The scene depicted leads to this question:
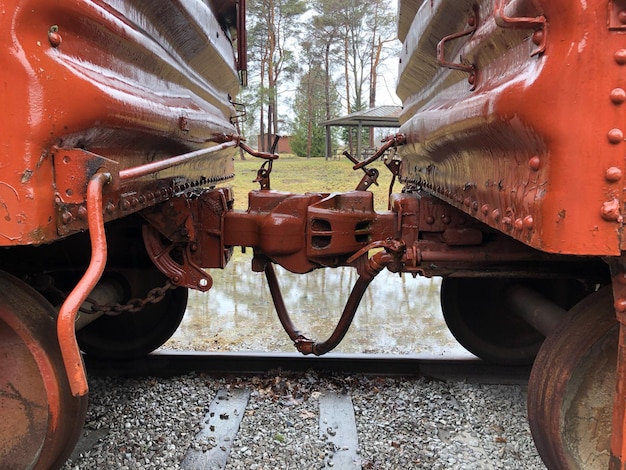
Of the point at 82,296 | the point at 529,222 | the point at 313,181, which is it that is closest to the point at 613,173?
the point at 529,222

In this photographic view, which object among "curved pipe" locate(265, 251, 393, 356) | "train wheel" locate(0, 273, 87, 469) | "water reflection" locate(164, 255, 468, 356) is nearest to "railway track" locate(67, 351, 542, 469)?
"curved pipe" locate(265, 251, 393, 356)

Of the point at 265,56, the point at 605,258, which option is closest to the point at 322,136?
the point at 265,56

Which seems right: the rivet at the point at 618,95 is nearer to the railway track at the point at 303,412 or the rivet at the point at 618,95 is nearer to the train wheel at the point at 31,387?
the train wheel at the point at 31,387

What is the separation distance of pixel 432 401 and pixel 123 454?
178 centimetres

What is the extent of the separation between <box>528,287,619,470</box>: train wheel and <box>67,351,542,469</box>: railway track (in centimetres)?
100

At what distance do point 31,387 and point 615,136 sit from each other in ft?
5.89

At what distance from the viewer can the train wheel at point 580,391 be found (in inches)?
69.0

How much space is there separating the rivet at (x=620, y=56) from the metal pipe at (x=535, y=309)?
141 centimetres

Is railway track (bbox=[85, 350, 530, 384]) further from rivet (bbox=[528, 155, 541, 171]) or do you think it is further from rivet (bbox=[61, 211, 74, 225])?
rivet (bbox=[528, 155, 541, 171])

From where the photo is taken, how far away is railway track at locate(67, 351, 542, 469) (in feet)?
9.09

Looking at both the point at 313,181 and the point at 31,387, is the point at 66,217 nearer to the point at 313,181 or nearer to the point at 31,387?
the point at 31,387

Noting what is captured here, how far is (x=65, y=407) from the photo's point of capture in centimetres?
179

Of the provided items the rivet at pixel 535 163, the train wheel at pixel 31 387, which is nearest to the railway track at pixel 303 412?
the train wheel at pixel 31 387

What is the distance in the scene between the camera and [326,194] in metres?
2.87
